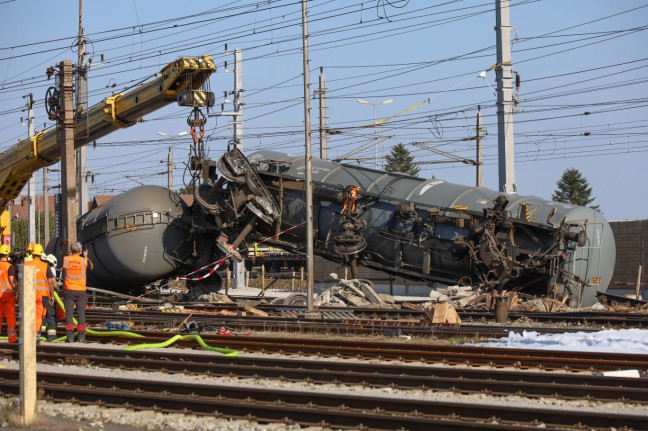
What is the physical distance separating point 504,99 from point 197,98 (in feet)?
31.0

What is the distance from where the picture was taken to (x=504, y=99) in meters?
27.5

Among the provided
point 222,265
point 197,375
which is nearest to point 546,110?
point 222,265

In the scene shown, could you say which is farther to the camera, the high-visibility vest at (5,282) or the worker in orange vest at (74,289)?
the worker in orange vest at (74,289)

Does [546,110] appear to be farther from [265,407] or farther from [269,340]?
[265,407]

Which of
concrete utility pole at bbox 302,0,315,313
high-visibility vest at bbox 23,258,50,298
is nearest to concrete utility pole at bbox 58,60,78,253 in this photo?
concrete utility pole at bbox 302,0,315,313

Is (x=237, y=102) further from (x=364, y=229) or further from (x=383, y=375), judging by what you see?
(x=383, y=375)

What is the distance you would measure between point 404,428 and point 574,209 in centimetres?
1560

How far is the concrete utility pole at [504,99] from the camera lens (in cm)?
2712

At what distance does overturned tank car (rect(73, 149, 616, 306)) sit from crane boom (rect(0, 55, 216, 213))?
8.38ft

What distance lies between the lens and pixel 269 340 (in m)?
15.6

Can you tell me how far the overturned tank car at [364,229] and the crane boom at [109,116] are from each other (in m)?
2.55

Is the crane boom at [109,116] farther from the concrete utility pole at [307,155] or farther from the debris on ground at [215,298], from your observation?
the debris on ground at [215,298]

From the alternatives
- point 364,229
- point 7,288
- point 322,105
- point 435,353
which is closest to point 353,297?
point 364,229

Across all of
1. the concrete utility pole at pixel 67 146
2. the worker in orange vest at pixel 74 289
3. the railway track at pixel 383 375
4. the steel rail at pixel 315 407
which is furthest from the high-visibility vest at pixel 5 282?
the concrete utility pole at pixel 67 146
